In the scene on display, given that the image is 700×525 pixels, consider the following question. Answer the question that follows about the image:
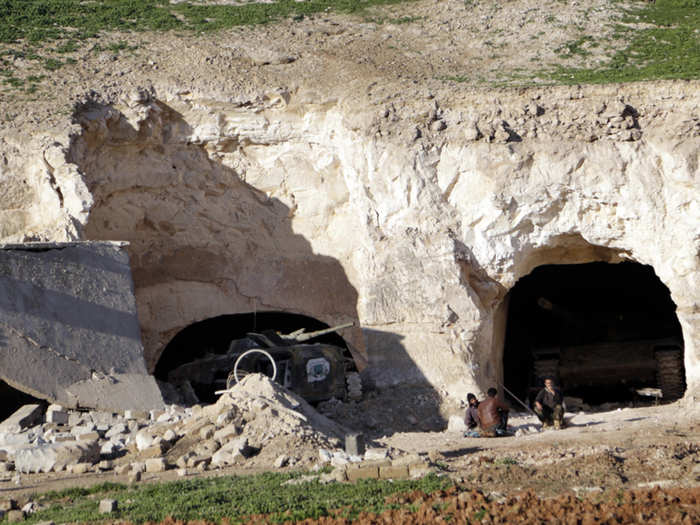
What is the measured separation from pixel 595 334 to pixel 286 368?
834 cm

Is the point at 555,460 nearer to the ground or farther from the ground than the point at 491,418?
farther from the ground

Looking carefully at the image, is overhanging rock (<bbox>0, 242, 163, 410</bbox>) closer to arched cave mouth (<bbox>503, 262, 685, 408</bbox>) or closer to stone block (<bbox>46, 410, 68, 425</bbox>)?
stone block (<bbox>46, 410, 68, 425</bbox>)

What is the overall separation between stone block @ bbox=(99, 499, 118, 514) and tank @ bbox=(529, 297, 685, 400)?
512 inches

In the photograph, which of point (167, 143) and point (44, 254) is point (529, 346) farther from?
point (44, 254)

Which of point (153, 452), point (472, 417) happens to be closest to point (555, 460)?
point (472, 417)

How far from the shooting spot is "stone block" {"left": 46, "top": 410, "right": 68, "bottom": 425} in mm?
12820

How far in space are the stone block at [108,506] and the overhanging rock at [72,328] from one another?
15.7ft

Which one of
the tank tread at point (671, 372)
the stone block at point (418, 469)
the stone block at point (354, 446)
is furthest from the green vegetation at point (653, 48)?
the stone block at point (418, 469)

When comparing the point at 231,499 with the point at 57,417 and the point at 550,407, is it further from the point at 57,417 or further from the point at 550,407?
the point at 550,407

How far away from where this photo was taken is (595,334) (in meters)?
21.4

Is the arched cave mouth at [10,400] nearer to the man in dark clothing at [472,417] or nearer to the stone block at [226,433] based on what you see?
the stone block at [226,433]

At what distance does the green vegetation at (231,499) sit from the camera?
28.0ft

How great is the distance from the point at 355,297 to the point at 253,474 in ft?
27.4

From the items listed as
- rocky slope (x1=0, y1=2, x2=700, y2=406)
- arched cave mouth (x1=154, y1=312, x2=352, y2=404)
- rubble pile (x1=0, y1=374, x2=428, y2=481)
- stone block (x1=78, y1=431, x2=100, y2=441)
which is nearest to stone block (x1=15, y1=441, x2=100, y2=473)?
rubble pile (x1=0, y1=374, x2=428, y2=481)
